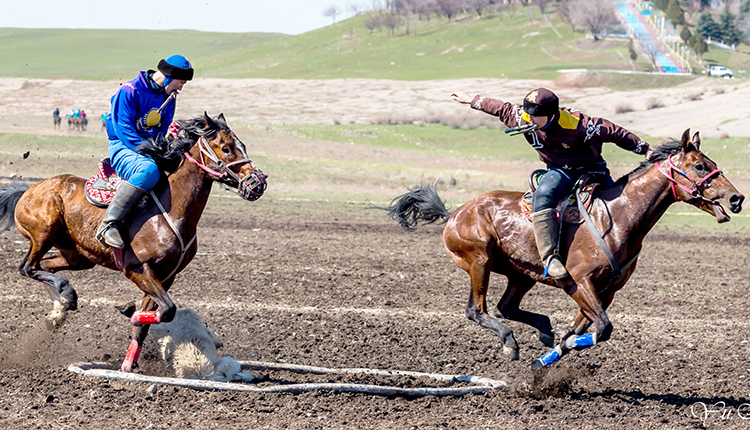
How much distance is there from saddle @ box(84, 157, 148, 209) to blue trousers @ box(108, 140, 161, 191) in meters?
0.13

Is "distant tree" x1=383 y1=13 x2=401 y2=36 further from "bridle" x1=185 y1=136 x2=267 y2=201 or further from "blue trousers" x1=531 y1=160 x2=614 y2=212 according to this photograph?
"bridle" x1=185 y1=136 x2=267 y2=201

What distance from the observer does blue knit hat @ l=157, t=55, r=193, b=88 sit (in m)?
6.85

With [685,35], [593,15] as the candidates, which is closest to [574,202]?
[685,35]

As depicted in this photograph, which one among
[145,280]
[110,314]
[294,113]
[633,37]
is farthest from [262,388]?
[633,37]

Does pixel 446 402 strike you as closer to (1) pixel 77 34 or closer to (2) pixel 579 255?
(2) pixel 579 255

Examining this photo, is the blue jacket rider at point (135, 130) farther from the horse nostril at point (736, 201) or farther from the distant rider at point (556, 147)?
the horse nostril at point (736, 201)

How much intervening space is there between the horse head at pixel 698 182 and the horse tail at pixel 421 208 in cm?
232

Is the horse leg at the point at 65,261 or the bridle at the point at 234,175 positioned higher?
the bridle at the point at 234,175

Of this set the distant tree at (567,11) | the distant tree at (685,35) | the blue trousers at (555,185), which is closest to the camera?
the blue trousers at (555,185)

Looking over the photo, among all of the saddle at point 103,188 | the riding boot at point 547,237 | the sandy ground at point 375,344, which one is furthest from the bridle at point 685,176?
the saddle at point 103,188

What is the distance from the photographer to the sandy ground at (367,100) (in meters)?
33.2

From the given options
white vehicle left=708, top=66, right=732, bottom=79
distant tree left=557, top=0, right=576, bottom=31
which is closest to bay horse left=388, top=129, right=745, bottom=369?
white vehicle left=708, top=66, right=732, bottom=79

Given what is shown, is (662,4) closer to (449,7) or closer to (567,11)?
(567,11)

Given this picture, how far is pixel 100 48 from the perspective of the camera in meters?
107
